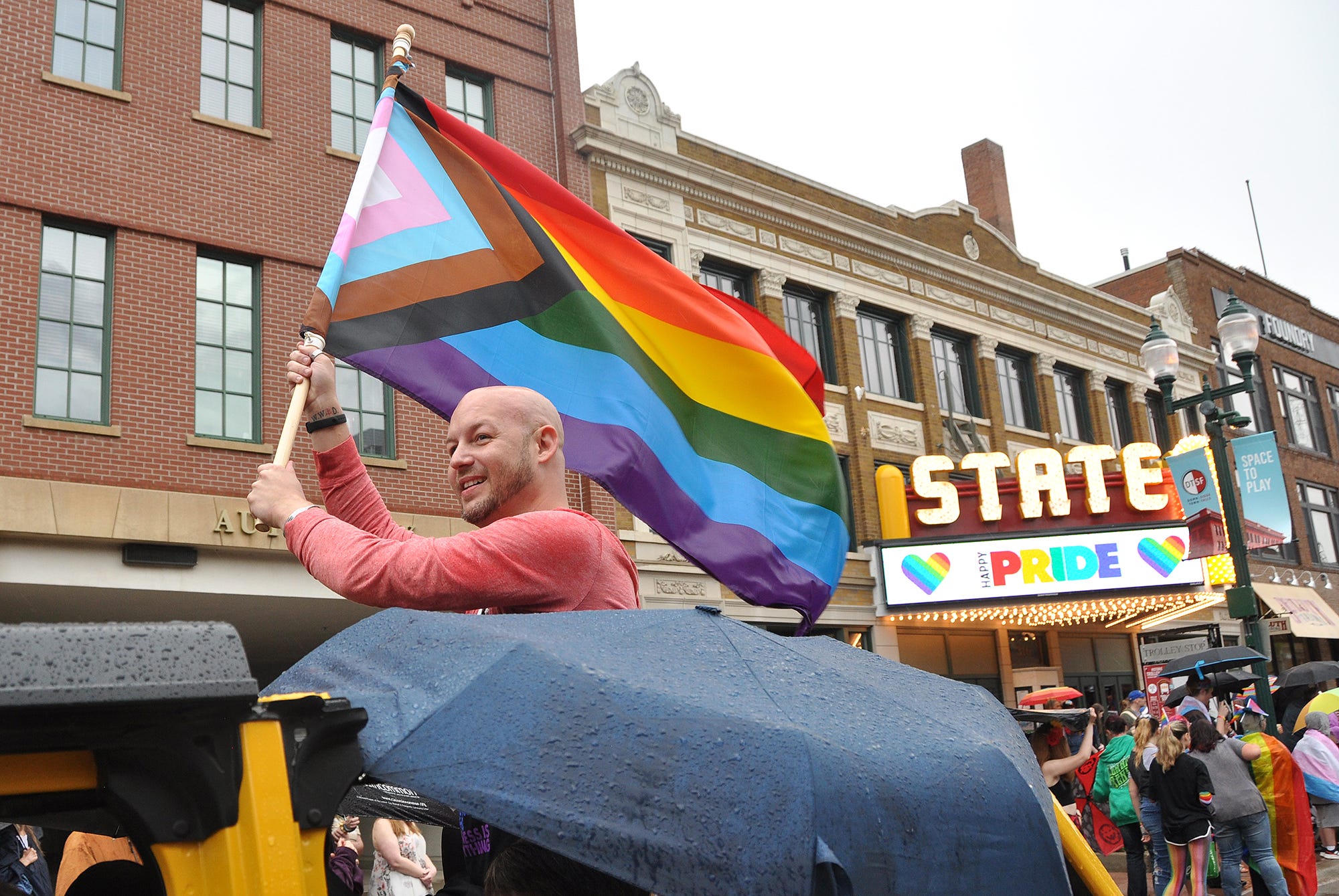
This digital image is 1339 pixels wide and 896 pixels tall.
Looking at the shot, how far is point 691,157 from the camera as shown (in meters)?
20.8

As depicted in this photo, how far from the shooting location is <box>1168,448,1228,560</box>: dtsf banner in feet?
45.3

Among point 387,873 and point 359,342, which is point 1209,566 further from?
point 359,342

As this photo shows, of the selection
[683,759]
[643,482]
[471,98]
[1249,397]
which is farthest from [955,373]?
[683,759]

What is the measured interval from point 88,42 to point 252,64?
6.72 feet

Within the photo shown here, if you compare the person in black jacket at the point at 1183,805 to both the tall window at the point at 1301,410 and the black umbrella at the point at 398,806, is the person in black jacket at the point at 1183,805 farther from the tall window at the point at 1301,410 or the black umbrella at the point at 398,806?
the tall window at the point at 1301,410

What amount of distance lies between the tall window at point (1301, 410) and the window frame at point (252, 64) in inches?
1164

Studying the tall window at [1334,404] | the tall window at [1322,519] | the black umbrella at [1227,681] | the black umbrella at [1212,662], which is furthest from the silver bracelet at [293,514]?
the tall window at [1334,404]

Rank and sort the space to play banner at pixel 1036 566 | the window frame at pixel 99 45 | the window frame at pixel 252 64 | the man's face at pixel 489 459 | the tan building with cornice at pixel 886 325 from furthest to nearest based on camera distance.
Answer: the space to play banner at pixel 1036 566 → the tan building with cornice at pixel 886 325 → the window frame at pixel 252 64 → the window frame at pixel 99 45 → the man's face at pixel 489 459

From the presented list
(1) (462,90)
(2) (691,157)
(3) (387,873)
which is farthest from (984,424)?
(3) (387,873)

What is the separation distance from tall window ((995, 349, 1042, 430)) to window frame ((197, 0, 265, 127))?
16.7 metres

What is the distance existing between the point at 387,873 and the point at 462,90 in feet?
39.3

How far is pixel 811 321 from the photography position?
22.8 metres

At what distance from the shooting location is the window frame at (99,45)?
1393 cm

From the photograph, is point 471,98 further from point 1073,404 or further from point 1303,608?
point 1303,608
